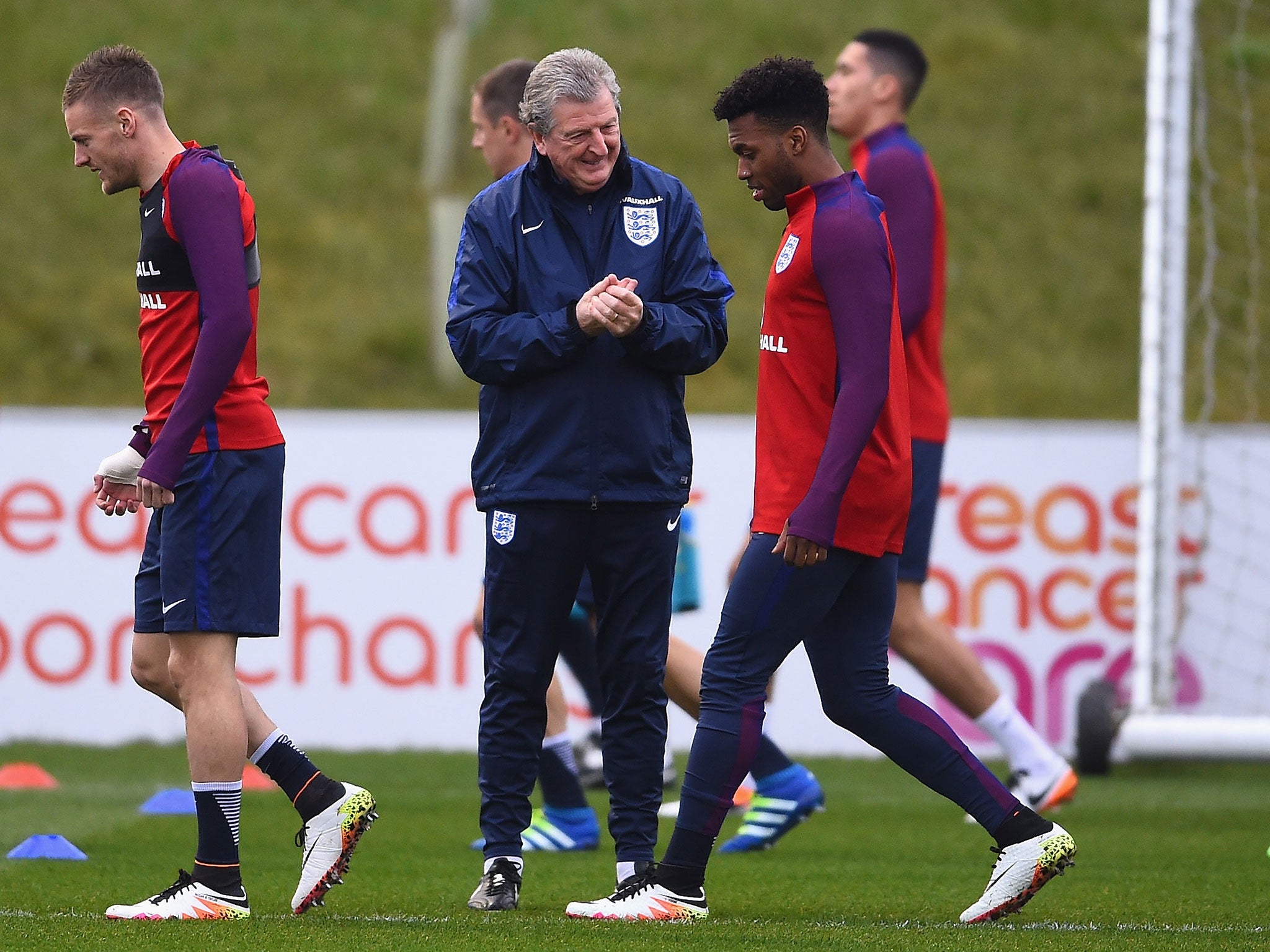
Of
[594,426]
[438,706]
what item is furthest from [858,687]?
[438,706]

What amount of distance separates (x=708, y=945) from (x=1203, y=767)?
18.6ft

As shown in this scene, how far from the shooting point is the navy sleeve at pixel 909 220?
240 inches

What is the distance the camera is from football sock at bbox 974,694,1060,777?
6328 millimetres

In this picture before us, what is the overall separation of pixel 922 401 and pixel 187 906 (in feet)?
10.3

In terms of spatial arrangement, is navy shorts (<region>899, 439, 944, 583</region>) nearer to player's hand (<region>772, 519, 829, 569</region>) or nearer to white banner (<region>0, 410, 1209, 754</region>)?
player's hand (<region>772, 519, 829, 569</region>)

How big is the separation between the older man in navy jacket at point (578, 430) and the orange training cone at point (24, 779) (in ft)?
12.3

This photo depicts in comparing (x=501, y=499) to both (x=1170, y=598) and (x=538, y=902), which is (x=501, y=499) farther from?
(x=1170, y=598)

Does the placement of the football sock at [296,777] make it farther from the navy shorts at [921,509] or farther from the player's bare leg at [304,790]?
the navy shorts at [921,509]

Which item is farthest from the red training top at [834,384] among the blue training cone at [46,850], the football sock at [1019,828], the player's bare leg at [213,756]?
the blue training cone at [46,850]

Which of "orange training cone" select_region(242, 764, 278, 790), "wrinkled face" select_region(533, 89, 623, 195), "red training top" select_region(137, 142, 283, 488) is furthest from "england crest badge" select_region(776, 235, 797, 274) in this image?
"orange training cone" select_region(242, 764, 278, 790)

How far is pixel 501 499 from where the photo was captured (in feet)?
13.9

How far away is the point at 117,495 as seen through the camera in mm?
4129

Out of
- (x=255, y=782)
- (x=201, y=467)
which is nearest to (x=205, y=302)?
(x=201, y=467)

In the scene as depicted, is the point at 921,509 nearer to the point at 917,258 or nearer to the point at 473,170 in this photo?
the point at 917,258
